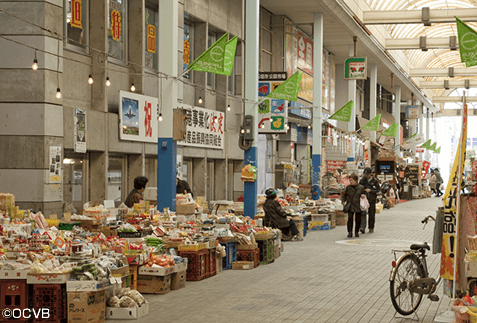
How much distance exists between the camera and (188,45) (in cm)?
2269

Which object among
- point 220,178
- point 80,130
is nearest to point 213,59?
point 80,130

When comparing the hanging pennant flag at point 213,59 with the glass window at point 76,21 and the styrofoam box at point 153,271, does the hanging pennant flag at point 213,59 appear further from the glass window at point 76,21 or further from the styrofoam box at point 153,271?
the styrofoam box at point 153,271

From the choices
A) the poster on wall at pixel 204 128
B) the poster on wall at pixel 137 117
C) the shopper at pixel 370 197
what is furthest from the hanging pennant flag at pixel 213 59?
the poster on wall at pixel 204 128

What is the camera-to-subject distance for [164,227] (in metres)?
11.6

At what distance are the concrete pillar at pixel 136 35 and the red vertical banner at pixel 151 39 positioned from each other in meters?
1.10

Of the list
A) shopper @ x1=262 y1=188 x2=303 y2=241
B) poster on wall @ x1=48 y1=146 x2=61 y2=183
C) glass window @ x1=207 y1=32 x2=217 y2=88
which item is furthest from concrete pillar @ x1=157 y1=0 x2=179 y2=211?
glass window @ x1=207 y1=32 x2=217 y2=88

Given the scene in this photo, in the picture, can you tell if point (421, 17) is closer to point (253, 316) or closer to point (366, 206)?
point (366, 206)

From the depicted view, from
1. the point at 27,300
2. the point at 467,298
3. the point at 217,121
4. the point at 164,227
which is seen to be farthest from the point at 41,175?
the point at 217,121

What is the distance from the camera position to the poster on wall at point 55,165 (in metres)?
13.4

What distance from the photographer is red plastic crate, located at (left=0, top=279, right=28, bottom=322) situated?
713cm

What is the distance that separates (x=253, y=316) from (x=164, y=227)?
4387 mm

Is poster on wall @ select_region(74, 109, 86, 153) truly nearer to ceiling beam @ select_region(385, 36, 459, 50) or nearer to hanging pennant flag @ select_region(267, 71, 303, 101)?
hanging pennant flag @ select_region(267, 71, 303, 101)

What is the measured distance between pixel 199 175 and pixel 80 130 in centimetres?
899

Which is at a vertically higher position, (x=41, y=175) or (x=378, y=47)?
(x=378, y=47)
